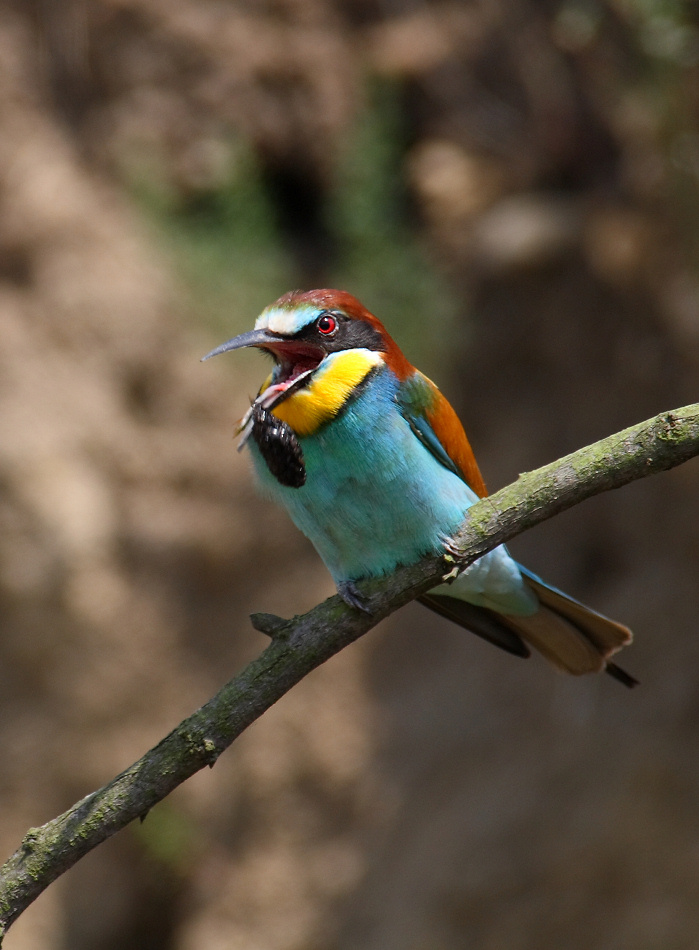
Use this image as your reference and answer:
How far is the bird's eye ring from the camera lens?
1.89 meters

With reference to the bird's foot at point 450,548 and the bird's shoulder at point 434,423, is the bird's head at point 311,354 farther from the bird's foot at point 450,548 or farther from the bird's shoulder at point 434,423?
the bird's foot at point 450,548

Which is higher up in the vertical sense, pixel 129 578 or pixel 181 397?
pixel 181 397

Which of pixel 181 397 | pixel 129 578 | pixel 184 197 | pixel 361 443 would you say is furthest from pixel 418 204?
pixel 361 443

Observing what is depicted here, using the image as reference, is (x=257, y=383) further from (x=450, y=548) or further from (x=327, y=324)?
(x=450, y=548)

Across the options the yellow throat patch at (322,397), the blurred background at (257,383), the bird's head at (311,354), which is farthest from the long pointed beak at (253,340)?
the blurred background at (257,383)

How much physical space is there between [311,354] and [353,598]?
0.49 meters

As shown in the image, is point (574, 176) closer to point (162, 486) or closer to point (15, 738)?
point (162, 486)

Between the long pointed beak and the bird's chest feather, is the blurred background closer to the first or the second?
the bird's chest feather

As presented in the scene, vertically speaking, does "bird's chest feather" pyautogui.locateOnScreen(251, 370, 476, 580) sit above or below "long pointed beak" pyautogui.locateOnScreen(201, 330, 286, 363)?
below

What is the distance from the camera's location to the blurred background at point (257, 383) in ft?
12.8

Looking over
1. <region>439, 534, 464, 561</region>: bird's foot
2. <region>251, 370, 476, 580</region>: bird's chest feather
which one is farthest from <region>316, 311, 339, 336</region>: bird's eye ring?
<region>439, 534, 464, 561</region>: bird's foot

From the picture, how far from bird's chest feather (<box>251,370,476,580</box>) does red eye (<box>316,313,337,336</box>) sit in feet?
0.42

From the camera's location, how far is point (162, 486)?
4.18 meters

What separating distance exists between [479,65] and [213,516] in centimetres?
232
